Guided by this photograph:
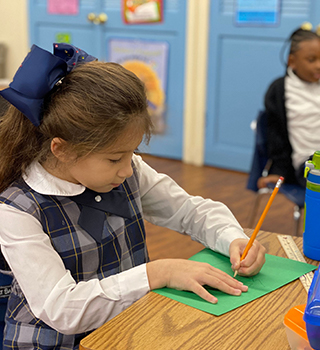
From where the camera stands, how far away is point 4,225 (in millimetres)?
923

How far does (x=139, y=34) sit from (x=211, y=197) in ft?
5.19

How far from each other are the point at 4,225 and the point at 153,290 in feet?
0.92

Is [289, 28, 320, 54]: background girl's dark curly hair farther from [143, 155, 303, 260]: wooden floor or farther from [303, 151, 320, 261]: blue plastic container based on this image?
[303, 151, 320, 261]: blue plastic container

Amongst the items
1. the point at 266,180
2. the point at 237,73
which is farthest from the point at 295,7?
the point at 266,180

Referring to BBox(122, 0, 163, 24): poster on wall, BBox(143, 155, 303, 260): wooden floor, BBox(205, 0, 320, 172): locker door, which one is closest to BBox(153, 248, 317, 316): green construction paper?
BBox(143, 155, 303, 260): wooden floor

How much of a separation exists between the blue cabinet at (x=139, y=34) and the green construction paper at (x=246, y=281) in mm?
3171

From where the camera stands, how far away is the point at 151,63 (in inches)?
166

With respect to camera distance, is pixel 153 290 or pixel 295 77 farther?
pixel 295 77

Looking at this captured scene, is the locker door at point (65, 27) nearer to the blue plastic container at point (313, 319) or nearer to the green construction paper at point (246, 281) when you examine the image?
the green construction paper at point (246, 281)

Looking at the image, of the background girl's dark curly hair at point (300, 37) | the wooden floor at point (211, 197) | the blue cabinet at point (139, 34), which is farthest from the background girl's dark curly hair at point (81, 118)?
the blue cabinet at point (139, 34)

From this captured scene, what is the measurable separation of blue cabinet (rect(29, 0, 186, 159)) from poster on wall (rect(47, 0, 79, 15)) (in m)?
0.03

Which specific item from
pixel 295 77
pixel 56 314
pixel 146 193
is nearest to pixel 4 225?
pixel 56 314

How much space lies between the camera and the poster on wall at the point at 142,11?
4.07 metres

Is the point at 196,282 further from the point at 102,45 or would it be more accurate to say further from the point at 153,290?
the point at 102,45
